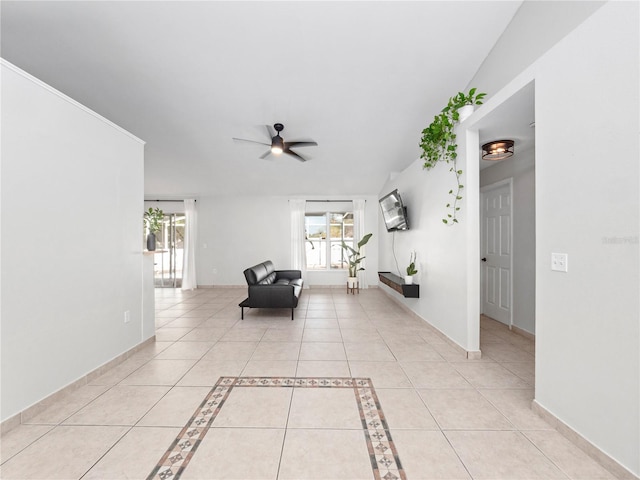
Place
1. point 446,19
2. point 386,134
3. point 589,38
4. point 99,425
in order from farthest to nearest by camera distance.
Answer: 1. point 386,134
2. point 446,19
3. point 99,425
4. point 589,38

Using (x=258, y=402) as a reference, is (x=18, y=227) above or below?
above

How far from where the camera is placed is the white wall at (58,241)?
1823 millimetres

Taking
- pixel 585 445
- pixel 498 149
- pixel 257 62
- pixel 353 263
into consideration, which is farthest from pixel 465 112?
pixel 353 263

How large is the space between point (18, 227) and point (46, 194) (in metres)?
0.32

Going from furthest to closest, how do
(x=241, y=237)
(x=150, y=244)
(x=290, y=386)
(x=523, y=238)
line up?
(x=241, y=237)
(x=523, y=238)
(x=150, y=244)
(x=290, y=386)

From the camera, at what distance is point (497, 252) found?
166 inches

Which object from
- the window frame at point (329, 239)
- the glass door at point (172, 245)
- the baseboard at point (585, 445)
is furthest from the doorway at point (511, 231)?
the glass door at point (172, 245)

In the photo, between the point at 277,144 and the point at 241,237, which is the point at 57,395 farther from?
the point at 241,237

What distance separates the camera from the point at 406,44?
2932 millimetres

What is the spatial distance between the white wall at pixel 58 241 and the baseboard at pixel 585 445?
11.5ft

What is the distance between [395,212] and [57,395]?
462cm

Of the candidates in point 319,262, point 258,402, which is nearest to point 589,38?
point 258,402

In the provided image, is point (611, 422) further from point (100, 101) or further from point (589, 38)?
point (100, 101)

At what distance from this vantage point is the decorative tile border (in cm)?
146
